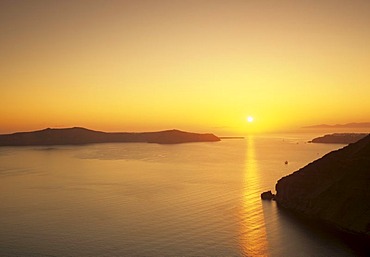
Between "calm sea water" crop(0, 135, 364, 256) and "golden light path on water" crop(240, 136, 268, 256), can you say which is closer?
"calm sea water" crop(0, 135, 364, 256)

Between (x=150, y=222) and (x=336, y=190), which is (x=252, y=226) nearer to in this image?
(x=336, y=190)

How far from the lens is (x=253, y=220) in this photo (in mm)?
69188

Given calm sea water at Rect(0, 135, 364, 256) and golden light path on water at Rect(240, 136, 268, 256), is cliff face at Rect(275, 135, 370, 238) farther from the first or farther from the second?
golden light path on water at Rect(240, 136, 268, 256)

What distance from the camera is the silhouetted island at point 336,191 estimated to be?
6069cm

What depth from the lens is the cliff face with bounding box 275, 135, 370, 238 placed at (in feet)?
200

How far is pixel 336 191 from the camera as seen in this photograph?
6800cm

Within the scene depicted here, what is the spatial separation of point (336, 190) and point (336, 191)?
319 mm

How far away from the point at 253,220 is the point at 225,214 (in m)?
6.95

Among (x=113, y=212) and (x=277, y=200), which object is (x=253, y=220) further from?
(x=113, y=212)

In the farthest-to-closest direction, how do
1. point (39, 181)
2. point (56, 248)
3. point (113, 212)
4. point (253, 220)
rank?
1. point (39, 181)
2. point (113, 212)
3. point (253, 220)
4. point (56, 248)

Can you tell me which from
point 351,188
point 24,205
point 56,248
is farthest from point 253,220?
point 24,205

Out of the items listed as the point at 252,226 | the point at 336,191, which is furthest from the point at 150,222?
the point at 336,191

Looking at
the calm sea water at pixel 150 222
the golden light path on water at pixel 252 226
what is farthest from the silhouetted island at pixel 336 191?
the golden light path on water at pixel 252 226

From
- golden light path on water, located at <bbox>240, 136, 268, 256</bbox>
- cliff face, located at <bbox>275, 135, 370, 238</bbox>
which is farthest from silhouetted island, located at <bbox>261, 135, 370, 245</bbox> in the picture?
golden light path on water, located at <bbox>240, 136, 268, 256</bbox>
